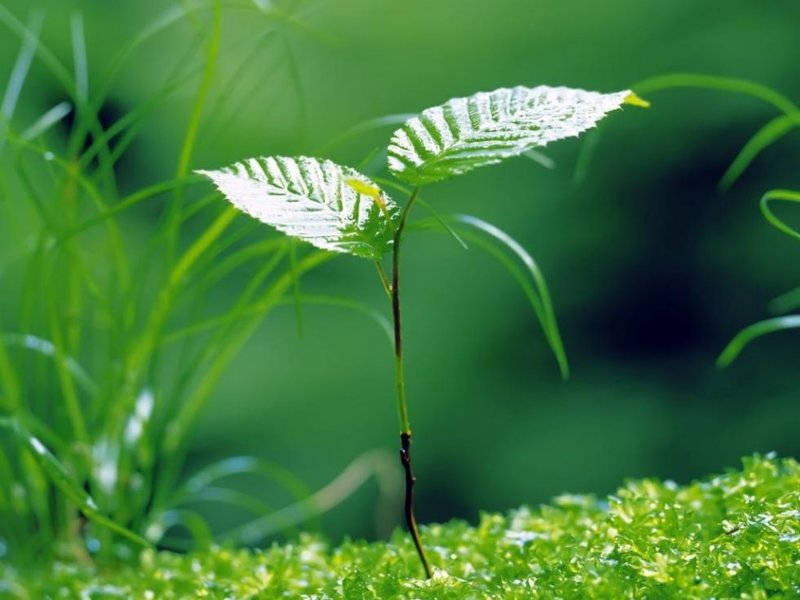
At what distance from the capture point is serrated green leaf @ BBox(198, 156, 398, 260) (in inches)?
15.9

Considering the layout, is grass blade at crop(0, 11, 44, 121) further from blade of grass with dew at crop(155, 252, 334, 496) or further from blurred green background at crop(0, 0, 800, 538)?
blurred green background at crop(0, 0, 800, 538)

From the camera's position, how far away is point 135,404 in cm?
81

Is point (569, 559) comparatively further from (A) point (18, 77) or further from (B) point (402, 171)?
(A) point (18, 77)

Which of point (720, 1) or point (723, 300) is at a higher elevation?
point (720, 1)

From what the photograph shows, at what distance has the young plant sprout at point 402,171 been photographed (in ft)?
1.30

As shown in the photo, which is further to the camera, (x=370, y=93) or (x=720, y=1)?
(x=370, y=93)

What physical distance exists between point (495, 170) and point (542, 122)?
1.97 metres

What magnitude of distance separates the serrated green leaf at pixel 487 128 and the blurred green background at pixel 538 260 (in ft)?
6.13

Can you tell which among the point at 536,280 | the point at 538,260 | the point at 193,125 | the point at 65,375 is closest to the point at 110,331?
the point at 65,375

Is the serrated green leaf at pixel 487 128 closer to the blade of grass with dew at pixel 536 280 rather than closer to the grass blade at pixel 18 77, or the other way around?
the blade of grass with dew at pixel 536 280

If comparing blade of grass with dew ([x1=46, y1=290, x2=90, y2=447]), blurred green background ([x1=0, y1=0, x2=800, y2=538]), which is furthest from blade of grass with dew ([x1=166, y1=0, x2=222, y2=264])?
blurred green background ([x1=0, y1=0, x2=800, y2=538])

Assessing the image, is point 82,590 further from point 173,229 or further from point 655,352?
point 655,352

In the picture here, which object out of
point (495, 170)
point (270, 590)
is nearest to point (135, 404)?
point (270, 590)

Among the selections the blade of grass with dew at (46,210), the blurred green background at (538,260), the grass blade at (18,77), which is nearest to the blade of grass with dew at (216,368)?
the blade of grass with dew at (46,210)
